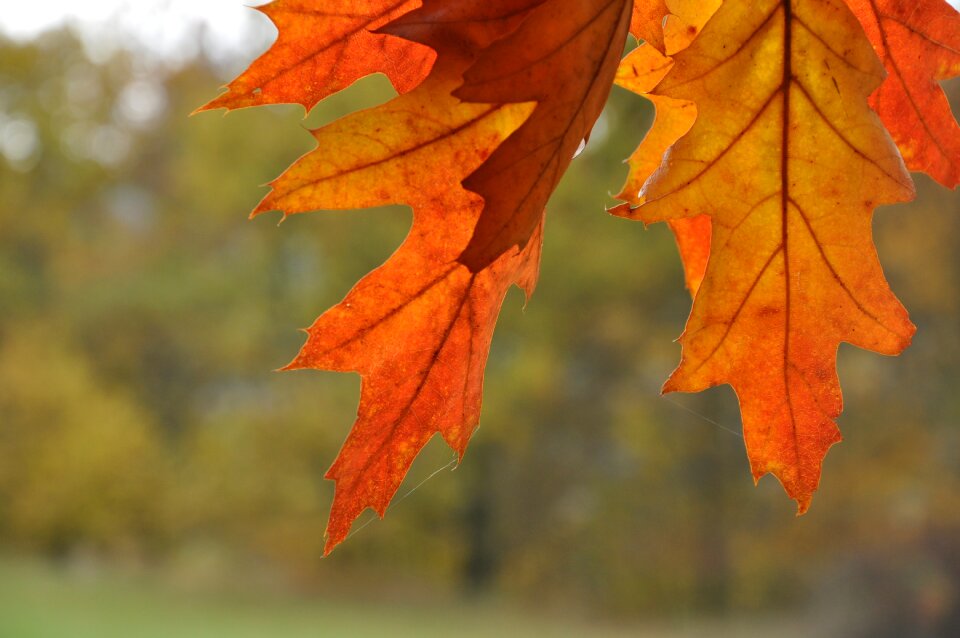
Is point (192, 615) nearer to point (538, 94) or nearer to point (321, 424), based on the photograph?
point (321, 424)

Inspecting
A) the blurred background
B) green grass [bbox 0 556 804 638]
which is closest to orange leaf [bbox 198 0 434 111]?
the blurred background

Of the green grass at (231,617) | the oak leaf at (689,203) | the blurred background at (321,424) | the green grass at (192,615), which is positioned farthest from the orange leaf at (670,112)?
the green grass at (192,615)

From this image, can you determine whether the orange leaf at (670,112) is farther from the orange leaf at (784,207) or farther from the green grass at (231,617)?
the green grass at (231,617)

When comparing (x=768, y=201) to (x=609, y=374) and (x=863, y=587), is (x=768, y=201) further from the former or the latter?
(x=609, y=374)

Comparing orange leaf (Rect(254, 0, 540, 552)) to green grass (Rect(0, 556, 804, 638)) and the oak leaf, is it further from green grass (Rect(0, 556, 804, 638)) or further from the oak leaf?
green grass (Rect(0, 556, 804, 638))

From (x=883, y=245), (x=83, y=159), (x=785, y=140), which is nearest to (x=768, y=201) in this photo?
(x=785, y=140)
